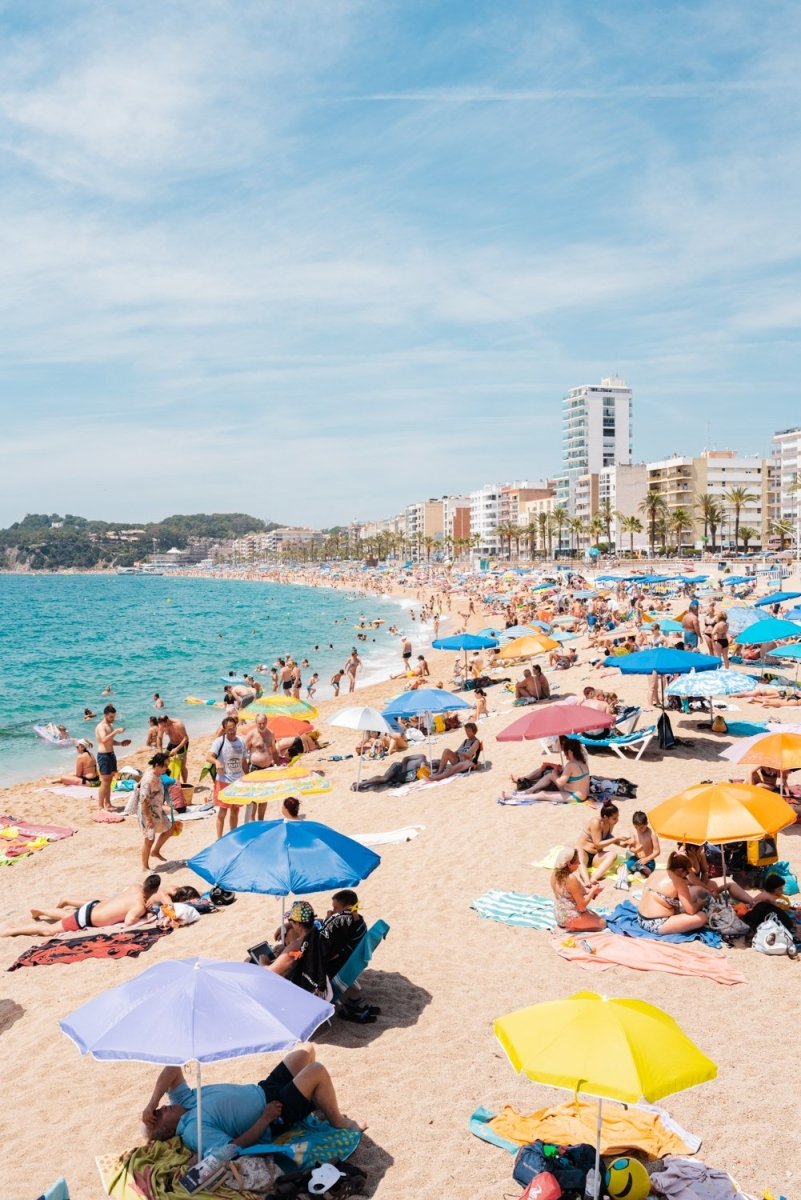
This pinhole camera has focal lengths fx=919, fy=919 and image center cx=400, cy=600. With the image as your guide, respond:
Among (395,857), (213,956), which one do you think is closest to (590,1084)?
(213,956)

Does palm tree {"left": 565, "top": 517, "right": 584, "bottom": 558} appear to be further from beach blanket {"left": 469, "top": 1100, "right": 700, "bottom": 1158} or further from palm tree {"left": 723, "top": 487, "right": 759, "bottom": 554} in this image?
beach blanket {"left": 469, "top": 1100, "right": 700, "bottom": 1158}

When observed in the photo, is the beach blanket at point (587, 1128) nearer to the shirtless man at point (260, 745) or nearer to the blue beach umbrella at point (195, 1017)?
the blue beach umbrella at point (195, 1017)

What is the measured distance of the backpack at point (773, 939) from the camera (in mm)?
7457

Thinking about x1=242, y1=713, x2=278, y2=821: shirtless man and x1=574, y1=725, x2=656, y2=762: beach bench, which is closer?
x1=242, y1=713, x2=278, y2=821: shirtless man

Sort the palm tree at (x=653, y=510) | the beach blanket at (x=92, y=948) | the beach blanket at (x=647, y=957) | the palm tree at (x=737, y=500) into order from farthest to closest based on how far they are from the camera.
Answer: the palm tree at (x=653, y=510) → the palm tree at (x=737, y=500) → the beach blanket at (x=92, y=948) → the beach blanket at (x=647, y=957)

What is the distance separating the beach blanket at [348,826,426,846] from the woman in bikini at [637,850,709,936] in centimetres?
374

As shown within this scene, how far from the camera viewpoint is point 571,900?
8.10 metres

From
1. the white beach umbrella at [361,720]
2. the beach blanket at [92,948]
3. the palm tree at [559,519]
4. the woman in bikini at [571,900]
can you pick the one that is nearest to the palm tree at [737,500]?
the palm tree at [559,519]

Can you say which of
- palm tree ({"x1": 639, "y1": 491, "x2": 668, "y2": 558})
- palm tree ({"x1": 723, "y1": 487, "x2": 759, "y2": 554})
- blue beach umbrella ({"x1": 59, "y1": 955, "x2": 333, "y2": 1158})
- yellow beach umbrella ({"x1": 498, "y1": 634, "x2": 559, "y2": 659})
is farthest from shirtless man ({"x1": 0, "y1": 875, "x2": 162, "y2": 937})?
palm tree ({"x1": 639, "y1": 491, "x2": 668, "y2": 558})

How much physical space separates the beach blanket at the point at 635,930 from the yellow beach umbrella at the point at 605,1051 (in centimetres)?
372

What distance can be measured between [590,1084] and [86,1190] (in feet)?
9.22

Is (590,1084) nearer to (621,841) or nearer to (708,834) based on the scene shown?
(708,834)

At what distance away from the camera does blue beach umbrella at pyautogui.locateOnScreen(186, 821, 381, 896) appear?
650 cm

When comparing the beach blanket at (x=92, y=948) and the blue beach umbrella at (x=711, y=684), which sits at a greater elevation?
the blue beach umbrella at (x=711, y=684)
